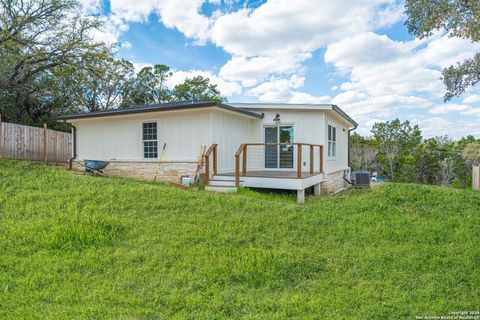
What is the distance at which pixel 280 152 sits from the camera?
1180 centimetres

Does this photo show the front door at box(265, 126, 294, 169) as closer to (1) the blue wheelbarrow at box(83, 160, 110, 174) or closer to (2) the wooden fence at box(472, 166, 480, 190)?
(1) the blue wheelbarrow at box(83, 160, 110, 174)

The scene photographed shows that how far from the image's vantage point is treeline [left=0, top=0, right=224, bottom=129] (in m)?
12.9

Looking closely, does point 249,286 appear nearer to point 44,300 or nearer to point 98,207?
point 44,300

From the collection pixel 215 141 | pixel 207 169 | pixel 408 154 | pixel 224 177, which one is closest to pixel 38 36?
pixel 215 141

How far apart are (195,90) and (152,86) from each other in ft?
11.4

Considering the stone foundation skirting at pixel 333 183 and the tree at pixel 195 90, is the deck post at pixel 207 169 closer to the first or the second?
the stone foundation skirting at pixel 333 183

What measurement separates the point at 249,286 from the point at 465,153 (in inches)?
787

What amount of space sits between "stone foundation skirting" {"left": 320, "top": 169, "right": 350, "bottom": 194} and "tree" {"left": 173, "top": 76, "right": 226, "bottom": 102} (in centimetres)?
1450

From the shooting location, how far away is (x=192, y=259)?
4379mm

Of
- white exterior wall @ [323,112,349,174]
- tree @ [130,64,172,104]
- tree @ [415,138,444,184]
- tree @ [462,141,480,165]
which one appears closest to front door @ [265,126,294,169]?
white exterior wall @ [323,112,349,174]

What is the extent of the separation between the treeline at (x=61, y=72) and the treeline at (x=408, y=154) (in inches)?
509

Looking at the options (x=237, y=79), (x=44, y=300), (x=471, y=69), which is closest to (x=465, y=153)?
(x=471, y=69)

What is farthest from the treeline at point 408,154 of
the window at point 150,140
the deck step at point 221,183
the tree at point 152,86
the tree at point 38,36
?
the tree at point 38,36

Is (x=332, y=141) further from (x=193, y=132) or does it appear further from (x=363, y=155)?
(x=363, y=155)
